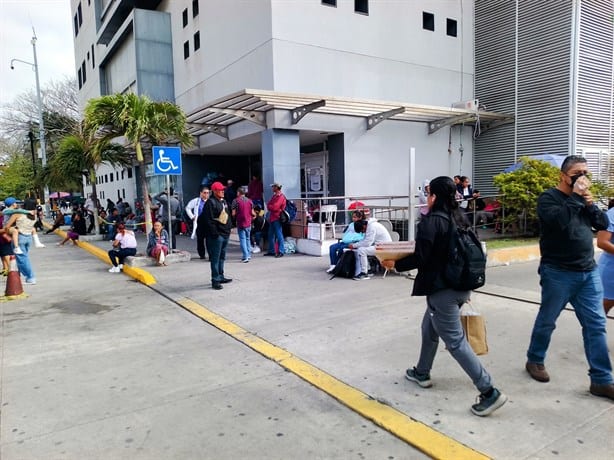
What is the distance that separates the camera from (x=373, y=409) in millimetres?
3395

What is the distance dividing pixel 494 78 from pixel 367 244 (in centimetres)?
1107

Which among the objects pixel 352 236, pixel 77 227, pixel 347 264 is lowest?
pixel 347 264

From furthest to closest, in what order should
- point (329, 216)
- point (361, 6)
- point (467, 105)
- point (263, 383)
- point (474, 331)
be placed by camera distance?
1. point (467, 105)
2. point (361, 6)
3. point (329, 216)
4. point (263, 383)
5. point (474, 331)

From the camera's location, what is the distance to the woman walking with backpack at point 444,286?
3.21 meters

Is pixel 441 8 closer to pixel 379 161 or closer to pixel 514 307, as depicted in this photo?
pixel 379 161

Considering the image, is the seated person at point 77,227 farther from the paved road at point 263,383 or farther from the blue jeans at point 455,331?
the blue jeans at point 455,331

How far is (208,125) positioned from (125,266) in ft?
18.8

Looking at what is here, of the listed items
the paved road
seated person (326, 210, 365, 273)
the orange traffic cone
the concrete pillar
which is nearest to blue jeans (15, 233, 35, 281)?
the orange traffic cone

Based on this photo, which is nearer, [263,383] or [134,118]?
[263,383]

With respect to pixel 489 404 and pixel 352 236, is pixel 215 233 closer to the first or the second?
pixel 352 236

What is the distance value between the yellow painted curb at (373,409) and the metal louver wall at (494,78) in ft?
44.1

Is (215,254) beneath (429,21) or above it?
beneath

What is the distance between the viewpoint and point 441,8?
15.6 metres

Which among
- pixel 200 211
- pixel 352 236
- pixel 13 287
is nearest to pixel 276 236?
pixel 200 211
